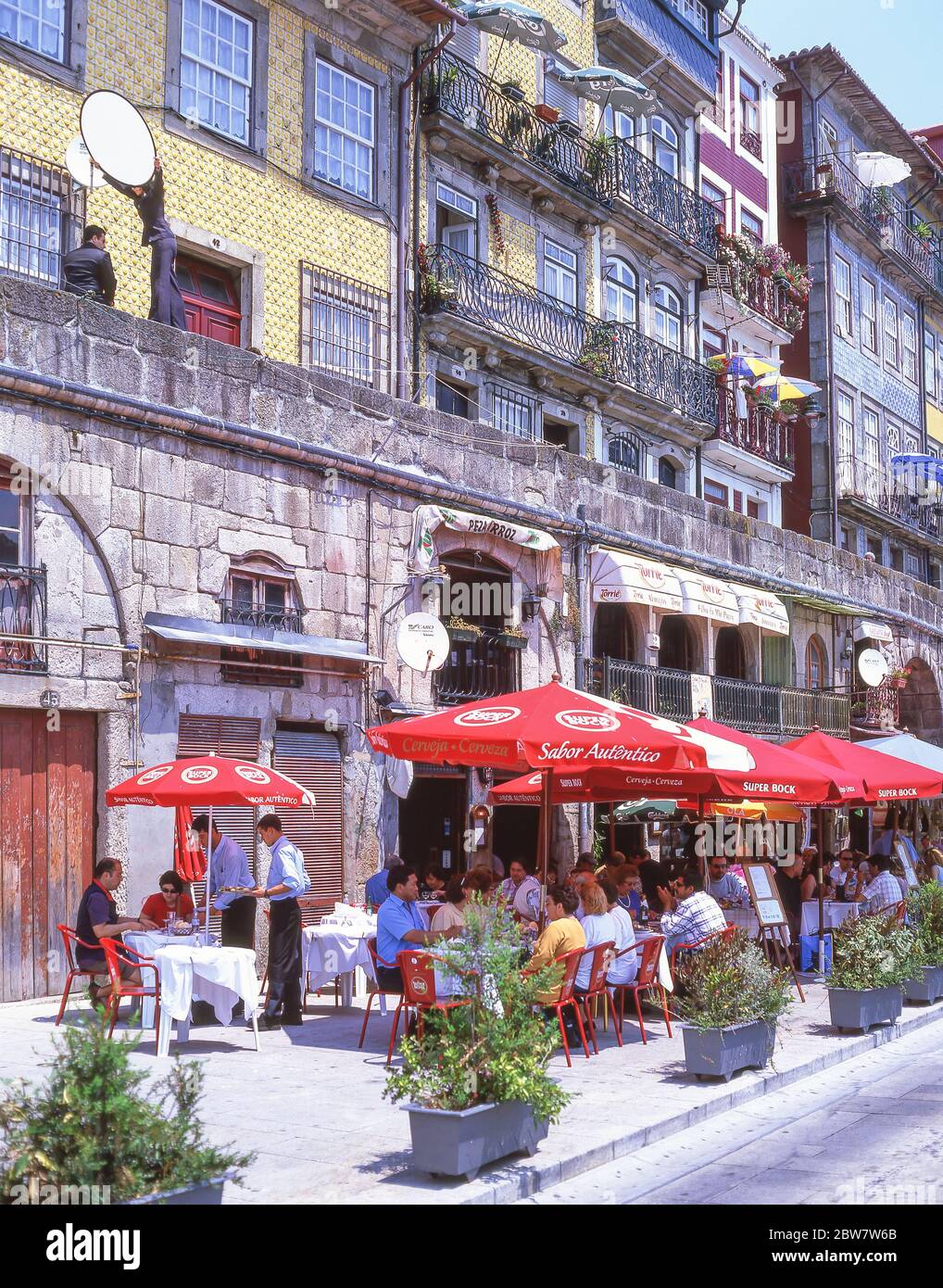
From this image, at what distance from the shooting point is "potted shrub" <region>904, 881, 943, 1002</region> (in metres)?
14.9

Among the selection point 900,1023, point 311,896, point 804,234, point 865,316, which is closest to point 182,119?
point 311,896

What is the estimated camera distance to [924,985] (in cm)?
1485

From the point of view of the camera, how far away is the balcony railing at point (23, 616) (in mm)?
13133

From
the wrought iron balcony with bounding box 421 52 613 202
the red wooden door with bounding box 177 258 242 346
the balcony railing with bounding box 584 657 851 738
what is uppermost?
the wrought iron balcony with bounding box 421 52 613 202

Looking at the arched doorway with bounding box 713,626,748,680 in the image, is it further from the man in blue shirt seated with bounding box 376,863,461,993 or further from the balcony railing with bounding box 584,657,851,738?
the man in blue shirt seated with bounding box 376,863,461,993

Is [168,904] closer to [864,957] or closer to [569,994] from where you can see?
[569,994]

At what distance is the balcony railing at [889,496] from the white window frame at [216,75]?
70.8 ft

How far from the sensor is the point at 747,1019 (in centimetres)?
1043

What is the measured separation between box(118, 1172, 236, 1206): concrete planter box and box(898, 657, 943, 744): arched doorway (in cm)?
3065

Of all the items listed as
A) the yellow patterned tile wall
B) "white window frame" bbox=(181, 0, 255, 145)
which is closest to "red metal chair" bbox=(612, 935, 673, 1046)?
the yellow patterned tile wall

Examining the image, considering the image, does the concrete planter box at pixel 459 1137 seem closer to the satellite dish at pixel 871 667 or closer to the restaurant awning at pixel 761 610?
the restaurant awning at pixel 761 610

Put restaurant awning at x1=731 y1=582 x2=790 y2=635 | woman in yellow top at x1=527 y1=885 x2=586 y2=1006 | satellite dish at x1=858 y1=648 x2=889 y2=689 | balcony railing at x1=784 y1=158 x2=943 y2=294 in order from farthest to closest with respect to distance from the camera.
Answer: balcony railing at x1=784 y1=158 x2=943 y2=294
satellite dish at x1=858 y1=648 x2=889 y2=689
restaurant awning at x1=731 y1=582 x2=790 y2=635
woman in yellow top at x1=527 y1=885 x2=586 y2=1006

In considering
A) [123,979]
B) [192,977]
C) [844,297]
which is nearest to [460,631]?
[123,979]

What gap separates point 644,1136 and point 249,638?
8053mm
